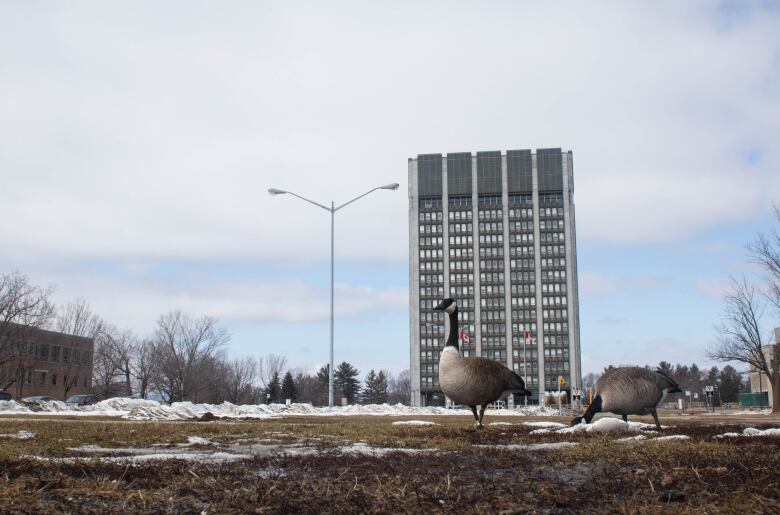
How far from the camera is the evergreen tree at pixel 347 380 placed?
522ft

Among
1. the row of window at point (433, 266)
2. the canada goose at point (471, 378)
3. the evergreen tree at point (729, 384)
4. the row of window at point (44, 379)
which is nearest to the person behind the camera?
the canada goose at point (471, 378)

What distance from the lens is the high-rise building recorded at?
557 ft

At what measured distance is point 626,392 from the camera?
1186 centimetres

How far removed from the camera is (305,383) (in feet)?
518

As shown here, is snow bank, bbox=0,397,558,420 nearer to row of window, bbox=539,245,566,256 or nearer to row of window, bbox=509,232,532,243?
row of window, bbox=539,245,566,256

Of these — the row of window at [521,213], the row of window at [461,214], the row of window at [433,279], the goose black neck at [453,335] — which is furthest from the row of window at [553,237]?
the goose black neck at [453,335]

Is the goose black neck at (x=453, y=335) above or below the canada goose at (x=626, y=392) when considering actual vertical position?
above

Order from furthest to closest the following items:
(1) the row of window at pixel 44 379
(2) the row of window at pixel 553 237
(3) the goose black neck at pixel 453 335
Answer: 1. (2) the row of window at pixel 553 237
2. (1) the row of window at pixel 44 379
3. (3) the goose black neck at pixel 453 335

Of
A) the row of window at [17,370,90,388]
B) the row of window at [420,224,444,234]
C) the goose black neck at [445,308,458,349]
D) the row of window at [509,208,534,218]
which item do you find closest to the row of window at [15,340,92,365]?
the row of window at [17,370,90,388]

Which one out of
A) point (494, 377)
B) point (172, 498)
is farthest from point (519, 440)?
point (172, 498)

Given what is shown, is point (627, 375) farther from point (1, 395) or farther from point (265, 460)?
point (1, 395)

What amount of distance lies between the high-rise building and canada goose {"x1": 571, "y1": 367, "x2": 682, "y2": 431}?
157 metres

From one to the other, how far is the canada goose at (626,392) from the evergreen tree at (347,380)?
487 ft

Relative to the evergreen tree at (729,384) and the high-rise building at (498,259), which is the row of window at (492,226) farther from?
the evergreen tree at (729,384)
